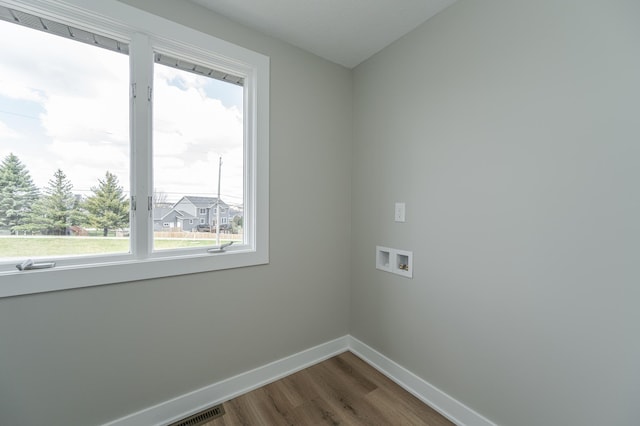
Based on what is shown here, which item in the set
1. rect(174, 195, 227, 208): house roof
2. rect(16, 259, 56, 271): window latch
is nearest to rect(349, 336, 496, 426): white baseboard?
rect(174, 195, 227, 208): house roof

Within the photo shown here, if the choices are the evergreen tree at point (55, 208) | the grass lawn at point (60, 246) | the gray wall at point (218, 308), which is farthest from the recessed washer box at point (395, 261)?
the evergreen tree at point (55, 208)

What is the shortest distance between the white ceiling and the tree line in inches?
50.5

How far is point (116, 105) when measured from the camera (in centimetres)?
143

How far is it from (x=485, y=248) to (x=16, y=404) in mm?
2471

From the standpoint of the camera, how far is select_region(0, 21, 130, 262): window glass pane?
1226 millimetres

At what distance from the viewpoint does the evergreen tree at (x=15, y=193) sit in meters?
1.21

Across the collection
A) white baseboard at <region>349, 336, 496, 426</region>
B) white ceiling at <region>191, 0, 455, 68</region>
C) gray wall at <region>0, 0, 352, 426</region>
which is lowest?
A: white baseboard at <region>349, 336, 496, 426</region>

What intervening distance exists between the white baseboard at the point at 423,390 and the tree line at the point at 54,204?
6.66 ft

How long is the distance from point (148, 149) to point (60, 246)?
2.18ft

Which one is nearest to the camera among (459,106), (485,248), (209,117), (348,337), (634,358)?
(634,358)

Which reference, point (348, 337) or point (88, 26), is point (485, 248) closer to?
point (348, 337)

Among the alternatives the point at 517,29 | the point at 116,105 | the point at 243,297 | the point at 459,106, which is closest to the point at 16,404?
the point at 243,297

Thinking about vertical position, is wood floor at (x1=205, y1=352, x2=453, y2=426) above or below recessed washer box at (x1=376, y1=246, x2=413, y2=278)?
below

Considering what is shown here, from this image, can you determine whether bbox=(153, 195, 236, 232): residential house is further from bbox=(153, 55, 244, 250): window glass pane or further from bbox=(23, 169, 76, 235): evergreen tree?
bbox=(23, 169, 76, 235): evergreen tree
